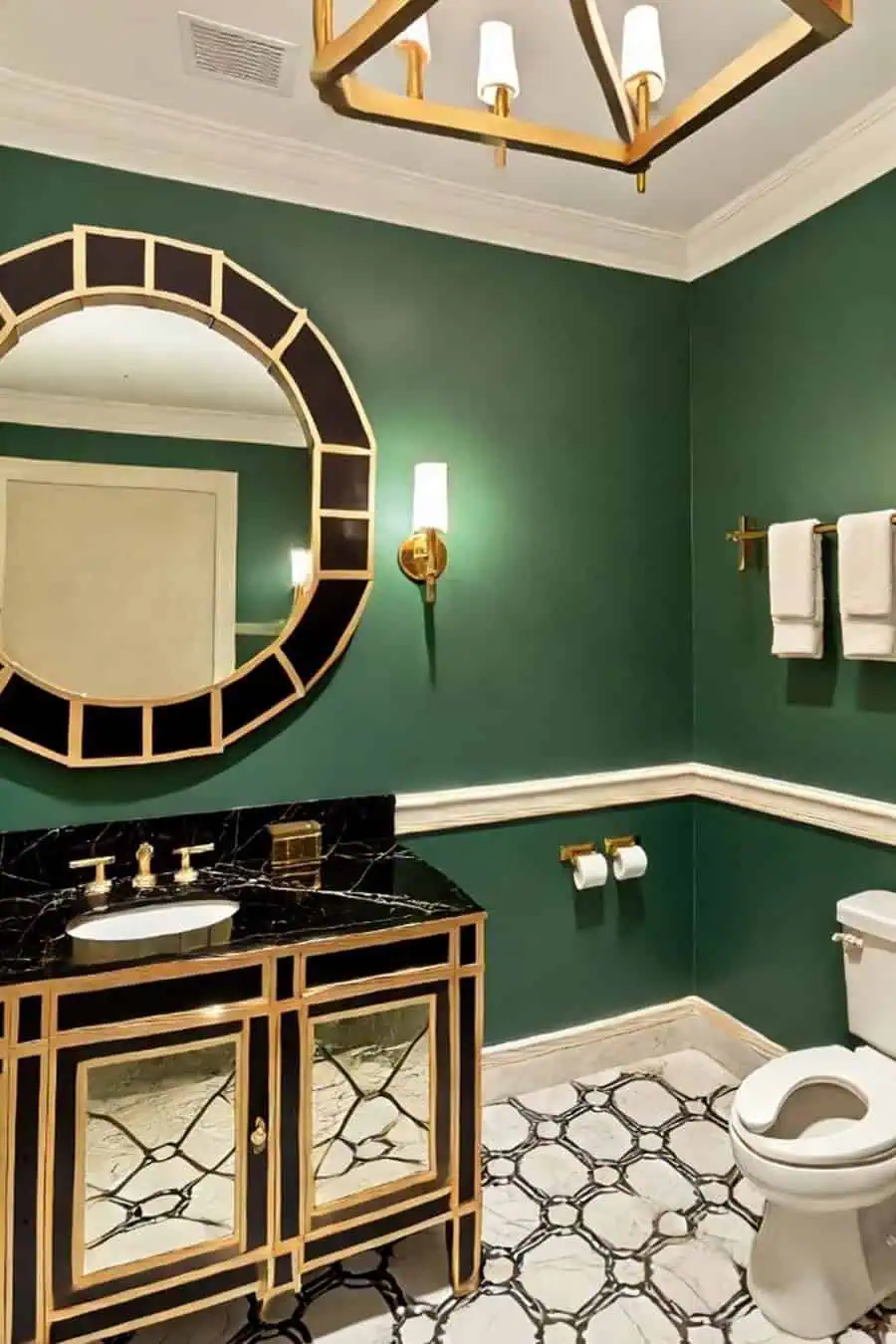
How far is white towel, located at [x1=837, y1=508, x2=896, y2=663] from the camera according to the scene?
2.00 m

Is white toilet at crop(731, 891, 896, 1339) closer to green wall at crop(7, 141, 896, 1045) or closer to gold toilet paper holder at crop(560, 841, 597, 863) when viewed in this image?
green wall at crop(7, 141, 896, 1045)

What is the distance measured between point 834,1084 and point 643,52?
2026 millimetres

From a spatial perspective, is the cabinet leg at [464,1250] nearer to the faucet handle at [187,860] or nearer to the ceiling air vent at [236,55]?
the faucet handle at [187,860]

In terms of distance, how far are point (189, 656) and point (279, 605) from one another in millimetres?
263

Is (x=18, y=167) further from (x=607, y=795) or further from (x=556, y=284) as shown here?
(x=607, y=795)

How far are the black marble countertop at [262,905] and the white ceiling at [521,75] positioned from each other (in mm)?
Result: 1736

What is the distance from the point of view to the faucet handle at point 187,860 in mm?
1948

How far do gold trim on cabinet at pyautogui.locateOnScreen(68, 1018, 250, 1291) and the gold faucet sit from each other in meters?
0.47

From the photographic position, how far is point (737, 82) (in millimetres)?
1070

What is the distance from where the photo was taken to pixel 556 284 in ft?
8.30

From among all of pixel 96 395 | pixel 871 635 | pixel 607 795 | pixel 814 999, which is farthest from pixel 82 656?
pixel 814 999

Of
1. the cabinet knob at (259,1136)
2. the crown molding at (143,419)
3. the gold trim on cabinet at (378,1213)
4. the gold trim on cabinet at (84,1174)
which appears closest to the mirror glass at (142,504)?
the crown molding at (143,419)

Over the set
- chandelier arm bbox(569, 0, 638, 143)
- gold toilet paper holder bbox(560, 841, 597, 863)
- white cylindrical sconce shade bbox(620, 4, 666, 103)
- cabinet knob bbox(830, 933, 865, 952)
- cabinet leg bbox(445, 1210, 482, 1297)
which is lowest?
cabinet leg bbox(445, 1210, 482, 1297)

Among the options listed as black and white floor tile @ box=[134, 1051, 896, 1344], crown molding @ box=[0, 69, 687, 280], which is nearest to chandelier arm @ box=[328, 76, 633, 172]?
crown molding @ box=[0, 69, 687, 280]
